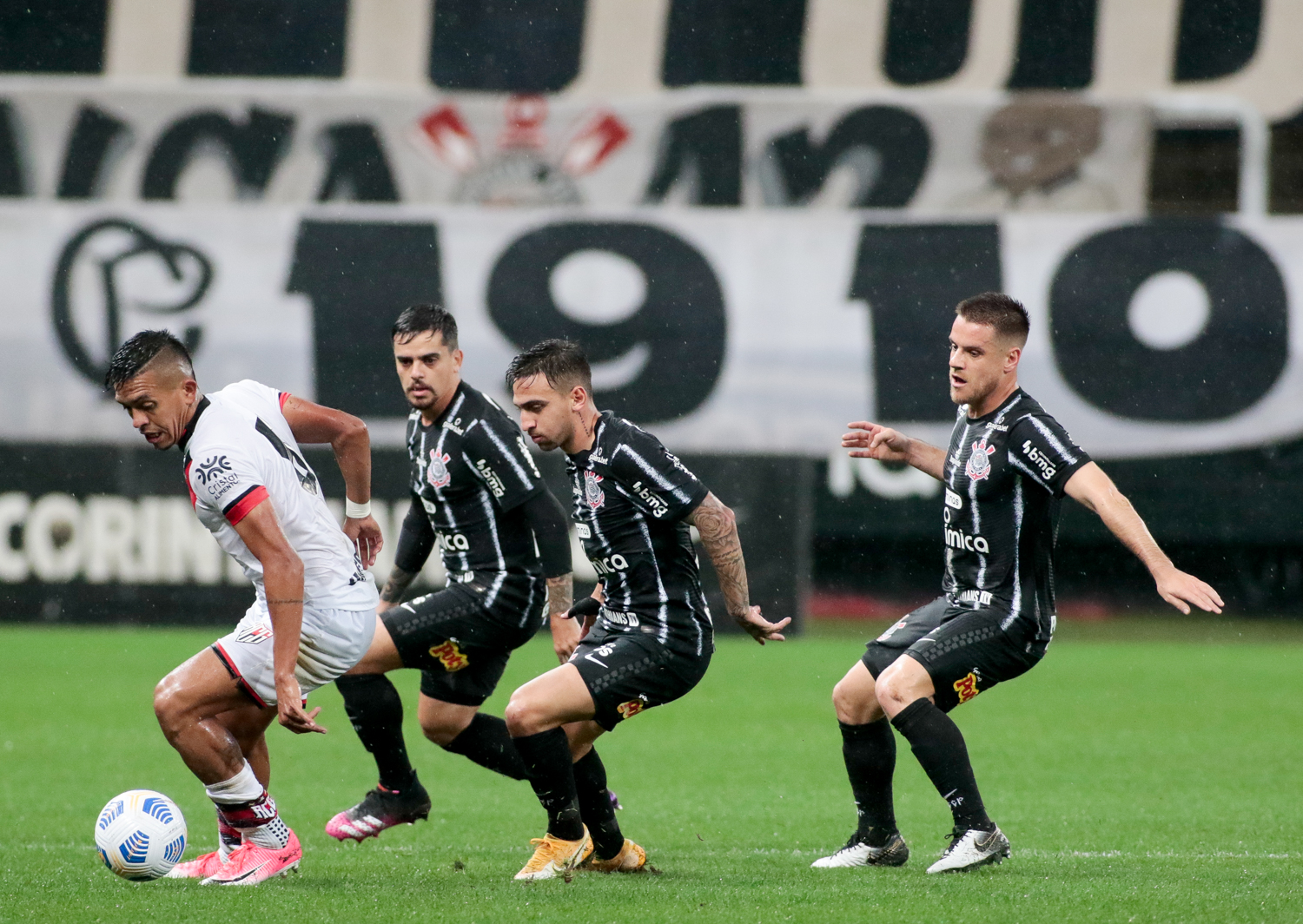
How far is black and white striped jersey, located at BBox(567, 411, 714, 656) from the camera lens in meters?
5.55

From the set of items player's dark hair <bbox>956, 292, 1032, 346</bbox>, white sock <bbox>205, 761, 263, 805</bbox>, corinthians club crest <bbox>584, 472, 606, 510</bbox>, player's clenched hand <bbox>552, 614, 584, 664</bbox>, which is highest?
player's dark hair <bbox>956, 292, 1032, 346</bbox>

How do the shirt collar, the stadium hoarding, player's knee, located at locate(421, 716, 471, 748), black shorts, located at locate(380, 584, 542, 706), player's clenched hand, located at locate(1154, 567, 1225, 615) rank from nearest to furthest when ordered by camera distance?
player's clenched hand, located at locate(1154, 567, 1225, 615) → the shirt collar → black shorts, located at locate(380, 584, 542, 706) → player's knee, located at locate(421, 716, 471, 748) → the stadium hoarding

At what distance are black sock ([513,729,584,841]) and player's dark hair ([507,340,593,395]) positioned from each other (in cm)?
126

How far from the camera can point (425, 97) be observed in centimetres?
1900

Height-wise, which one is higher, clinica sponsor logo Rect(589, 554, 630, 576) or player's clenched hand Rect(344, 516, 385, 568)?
clinica sponsor logo Rect(589, 554, 630, 576)

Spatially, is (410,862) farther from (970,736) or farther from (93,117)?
(93,117)

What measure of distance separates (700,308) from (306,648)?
1290 cm

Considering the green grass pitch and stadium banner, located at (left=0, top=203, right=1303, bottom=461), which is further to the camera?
stadium banner, located at (left=0, top=203, right=1303, bottom=461)

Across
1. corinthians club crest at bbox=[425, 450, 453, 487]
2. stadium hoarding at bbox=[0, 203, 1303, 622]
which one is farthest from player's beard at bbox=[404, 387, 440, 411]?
stadium hoarding at bbox=[0, 203, 1303, 622]

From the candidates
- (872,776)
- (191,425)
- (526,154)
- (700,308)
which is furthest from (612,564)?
(526,154)

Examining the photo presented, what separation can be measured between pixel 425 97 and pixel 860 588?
8.03m

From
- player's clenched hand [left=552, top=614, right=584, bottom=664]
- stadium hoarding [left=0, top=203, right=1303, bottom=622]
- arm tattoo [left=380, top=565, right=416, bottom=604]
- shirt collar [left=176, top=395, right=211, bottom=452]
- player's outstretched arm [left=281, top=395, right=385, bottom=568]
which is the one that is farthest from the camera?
stadium hoarding [left=0, top=203, right=1303, bottom=622]

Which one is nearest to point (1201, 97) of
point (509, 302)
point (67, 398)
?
point (509, 302)

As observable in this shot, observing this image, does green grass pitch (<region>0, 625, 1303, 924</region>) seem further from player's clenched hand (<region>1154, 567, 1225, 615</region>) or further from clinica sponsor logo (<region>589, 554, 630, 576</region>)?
clinica sponsor logo (<region>589, 554, 630, 576</region>)
